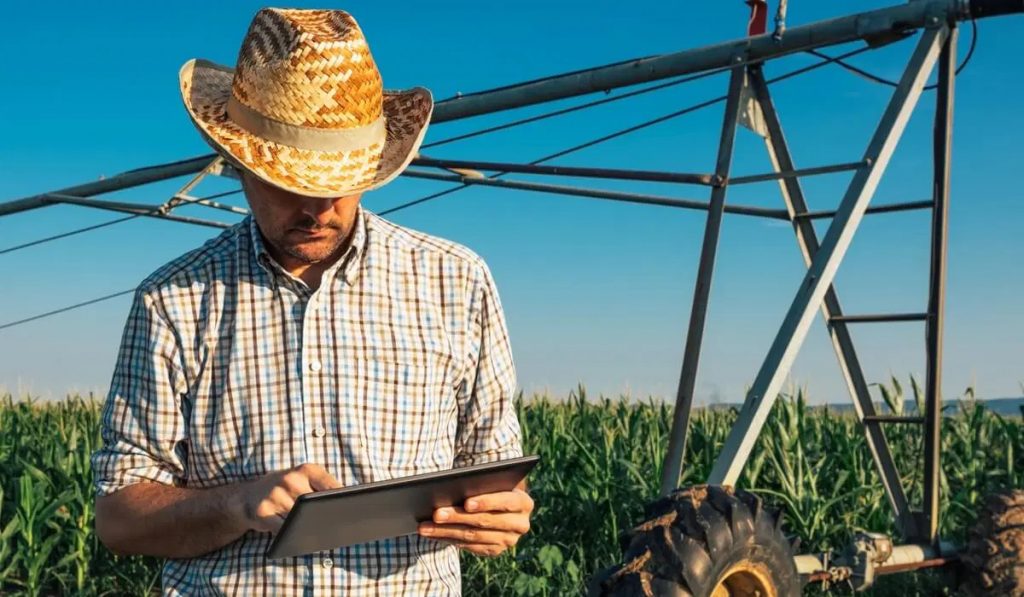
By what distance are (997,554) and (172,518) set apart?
5.18 metres

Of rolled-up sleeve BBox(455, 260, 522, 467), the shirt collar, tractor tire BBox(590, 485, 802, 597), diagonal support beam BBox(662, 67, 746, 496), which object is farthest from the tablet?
diagonal support beam BBox(662, 67, 746, 496)

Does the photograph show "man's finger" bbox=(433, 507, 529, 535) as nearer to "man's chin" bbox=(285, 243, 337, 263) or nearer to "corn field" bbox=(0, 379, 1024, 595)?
"man's chin" bbox=(285, 243, 337, 263)

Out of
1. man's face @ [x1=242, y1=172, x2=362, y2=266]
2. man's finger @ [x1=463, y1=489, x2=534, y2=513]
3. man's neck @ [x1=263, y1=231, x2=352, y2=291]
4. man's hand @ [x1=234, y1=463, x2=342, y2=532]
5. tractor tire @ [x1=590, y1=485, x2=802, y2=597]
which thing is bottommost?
tractor tire @ [x1=590, y1=485, x2=802, y2=597]

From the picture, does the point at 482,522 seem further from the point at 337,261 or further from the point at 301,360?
the point at 337,261

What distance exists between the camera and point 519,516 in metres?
2.14

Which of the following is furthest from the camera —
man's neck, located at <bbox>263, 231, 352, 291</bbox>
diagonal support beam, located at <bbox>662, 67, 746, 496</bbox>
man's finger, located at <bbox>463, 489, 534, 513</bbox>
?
diagonal support beam, located at <bbox>662, 67, 746, 496</bbox>

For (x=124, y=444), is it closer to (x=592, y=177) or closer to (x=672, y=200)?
(x=592, y=177)

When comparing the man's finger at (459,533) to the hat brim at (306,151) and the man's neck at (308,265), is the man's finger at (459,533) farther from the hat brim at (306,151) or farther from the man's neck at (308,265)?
the hat brim at (306,151)

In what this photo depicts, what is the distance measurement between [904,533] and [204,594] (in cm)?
478

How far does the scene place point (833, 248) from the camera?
18.4ft

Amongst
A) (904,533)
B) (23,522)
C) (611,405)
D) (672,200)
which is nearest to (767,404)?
(904,533)

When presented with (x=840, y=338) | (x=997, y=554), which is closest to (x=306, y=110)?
(x=840, y=338)

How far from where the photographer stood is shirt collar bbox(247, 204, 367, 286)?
2295mm

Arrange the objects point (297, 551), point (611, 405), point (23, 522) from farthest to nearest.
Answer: point (611, 405), point (23, 522), point (297, 551)
